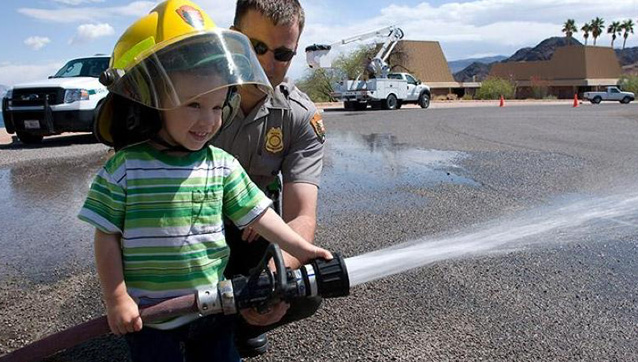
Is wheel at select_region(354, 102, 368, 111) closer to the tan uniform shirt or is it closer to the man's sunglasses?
the tan uniform shirt

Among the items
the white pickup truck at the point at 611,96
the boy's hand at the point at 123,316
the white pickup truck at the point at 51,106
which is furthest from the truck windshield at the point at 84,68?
the white pickup truck at the point at 611,96

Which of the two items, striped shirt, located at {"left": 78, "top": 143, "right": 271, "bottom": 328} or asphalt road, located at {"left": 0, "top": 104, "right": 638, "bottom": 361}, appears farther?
asphalt road, located at {"left": 0, "top": 104, "right": 638, "bottom": 361}

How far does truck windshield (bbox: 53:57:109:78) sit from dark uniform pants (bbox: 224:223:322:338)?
11928mm

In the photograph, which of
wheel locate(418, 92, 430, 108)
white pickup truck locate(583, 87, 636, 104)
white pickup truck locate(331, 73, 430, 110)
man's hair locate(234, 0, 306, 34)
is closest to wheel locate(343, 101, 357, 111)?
white pickup truck locate(331, 73, 430, 110)

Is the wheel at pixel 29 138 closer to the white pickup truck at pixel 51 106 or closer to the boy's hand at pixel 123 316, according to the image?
the white pickup truck at pixel 51 106

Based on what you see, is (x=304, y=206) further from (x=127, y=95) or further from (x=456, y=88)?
(x=456, y=88)

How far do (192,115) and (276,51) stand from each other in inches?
33.8

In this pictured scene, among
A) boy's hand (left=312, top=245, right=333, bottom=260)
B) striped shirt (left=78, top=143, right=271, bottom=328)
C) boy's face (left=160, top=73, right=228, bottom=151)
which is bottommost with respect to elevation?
boy's hand (left=312, top=245, right=333, bottom=260)

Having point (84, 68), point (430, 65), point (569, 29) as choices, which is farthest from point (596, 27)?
point (84, 68)

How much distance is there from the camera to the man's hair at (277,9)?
258 cm

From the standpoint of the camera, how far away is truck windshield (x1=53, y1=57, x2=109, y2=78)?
44.9 ft

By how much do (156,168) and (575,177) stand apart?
7071 mm

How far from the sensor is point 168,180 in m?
1.96

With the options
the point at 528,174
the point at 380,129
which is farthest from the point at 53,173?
the point at 380,129
